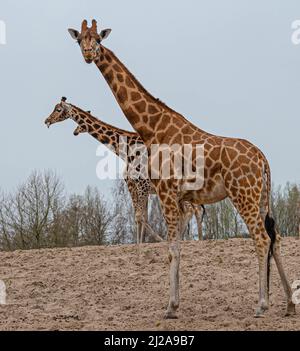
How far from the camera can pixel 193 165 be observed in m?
10.2

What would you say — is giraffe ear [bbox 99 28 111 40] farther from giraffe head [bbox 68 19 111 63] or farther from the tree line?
the tree line

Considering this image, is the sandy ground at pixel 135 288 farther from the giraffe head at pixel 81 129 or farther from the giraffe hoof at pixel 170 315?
the giraffe head at pixel 81 129

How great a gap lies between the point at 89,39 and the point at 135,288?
485 cm

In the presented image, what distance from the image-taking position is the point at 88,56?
1046 centimetres

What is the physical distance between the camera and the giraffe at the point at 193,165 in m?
9.83

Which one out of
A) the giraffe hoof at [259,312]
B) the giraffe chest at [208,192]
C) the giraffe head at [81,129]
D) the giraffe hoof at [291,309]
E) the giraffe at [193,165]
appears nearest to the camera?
the giraffe hoof at [259,312]

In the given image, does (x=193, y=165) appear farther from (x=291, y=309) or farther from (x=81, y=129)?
(x=81, y=129)

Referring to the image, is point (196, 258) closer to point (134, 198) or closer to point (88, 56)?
point (134, 198)

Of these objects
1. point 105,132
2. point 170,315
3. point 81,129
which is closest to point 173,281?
point 170,315

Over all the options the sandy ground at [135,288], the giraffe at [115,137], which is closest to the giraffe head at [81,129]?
the giraffe at [115,137]

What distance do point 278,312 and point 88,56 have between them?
488cm

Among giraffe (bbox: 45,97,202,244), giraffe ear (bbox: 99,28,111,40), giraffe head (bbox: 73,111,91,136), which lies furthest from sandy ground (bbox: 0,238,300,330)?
giraffe ear (bbox: 99,28,111,40)
